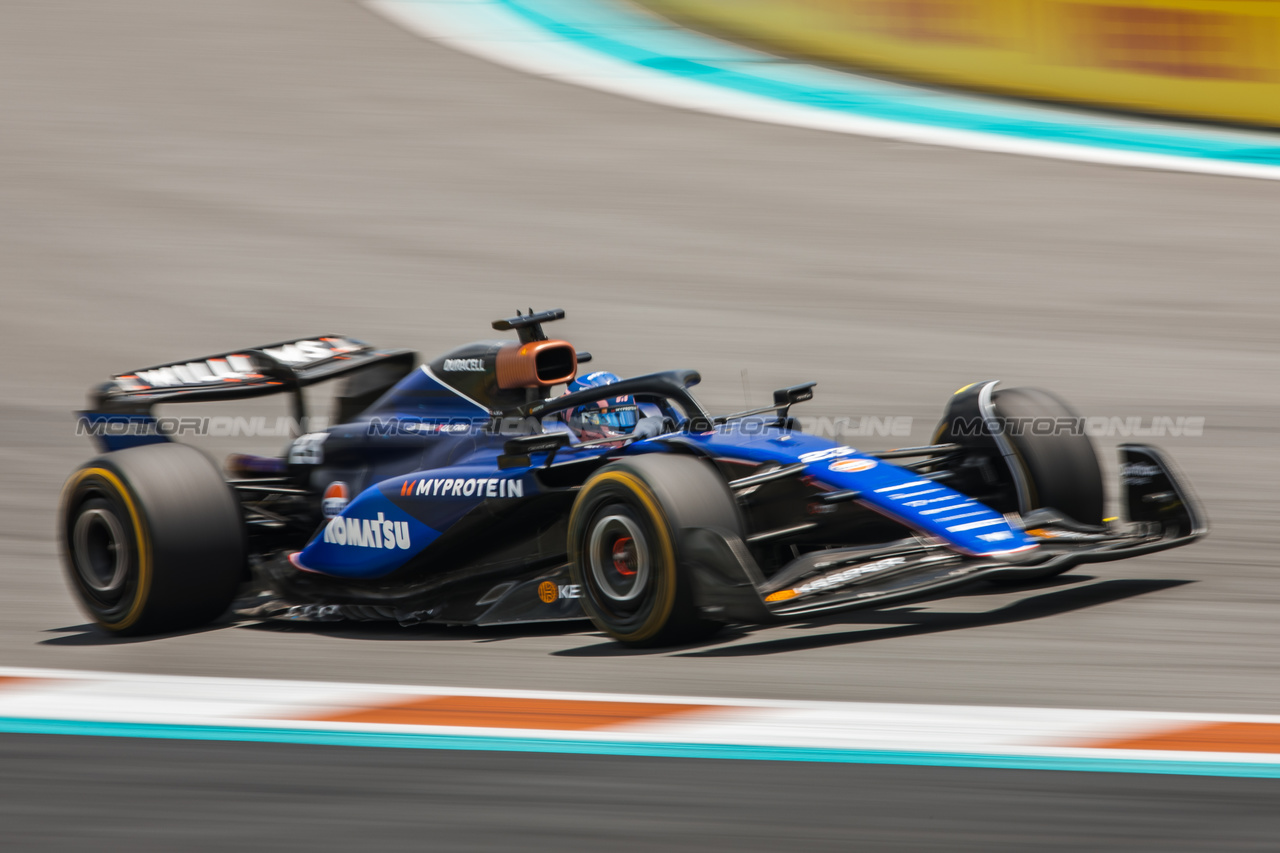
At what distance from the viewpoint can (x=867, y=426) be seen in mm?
10016

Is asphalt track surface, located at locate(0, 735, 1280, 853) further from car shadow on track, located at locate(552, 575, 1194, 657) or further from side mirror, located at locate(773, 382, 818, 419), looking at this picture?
side mirror, located at locate(773, 382, 818, 419)

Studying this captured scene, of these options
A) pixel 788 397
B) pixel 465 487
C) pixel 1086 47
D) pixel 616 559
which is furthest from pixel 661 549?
pixel 1086 47

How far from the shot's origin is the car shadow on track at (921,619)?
580 centimetres

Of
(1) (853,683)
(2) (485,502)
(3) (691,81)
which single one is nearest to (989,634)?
(1) (853,683)

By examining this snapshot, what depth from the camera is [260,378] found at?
7754 mm

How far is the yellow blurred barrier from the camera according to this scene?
14.6 metres

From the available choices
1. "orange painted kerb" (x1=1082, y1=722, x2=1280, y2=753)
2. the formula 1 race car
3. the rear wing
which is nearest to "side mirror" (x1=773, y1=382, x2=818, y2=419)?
the formula 1 race car

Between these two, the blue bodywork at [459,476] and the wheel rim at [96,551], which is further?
the wheel rim at [96,551]

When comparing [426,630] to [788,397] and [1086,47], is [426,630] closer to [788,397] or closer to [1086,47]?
[788,397]

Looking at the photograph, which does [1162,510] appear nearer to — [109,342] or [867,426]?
[867,426]

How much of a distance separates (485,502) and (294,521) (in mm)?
1471

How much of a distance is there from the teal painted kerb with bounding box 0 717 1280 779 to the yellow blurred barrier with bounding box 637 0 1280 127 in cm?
1159

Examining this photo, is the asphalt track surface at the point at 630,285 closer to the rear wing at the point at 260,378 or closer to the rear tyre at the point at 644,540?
the rear tyre at the point at 644,540

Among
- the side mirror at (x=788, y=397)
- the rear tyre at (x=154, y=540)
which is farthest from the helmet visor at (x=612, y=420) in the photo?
the rear tyre at (x=154, y=540)
